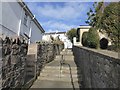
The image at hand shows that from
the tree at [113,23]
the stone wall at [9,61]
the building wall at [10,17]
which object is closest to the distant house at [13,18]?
the building wall at [10,17]

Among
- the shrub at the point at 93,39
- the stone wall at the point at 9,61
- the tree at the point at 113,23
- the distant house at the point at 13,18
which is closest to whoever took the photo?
the stone wall at the point at 9,61

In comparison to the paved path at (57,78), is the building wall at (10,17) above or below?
above

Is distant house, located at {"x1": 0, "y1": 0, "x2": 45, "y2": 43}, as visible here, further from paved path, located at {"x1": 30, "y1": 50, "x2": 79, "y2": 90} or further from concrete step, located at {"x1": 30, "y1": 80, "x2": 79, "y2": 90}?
concrete step, located at {"x1": 30, "y1": 80, "x2": 79, "y2": 90}

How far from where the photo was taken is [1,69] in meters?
4.04

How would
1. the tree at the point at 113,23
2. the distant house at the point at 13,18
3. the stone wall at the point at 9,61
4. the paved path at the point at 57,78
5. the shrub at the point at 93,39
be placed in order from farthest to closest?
the distant house at the point at 13,18 → the tree at the point at 113,23 → the shrub at the point at 93,39 → the paved path at the point at 57,78 → the stone wall at the point at 9,61

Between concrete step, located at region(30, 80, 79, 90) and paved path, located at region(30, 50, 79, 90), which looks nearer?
concrete step, located at region(30, 80, 79, 90)

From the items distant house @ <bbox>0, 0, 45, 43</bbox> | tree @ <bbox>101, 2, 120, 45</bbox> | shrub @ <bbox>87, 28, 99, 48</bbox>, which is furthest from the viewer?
distant house @ <bbox>0, 0, 45, 43</bbox>

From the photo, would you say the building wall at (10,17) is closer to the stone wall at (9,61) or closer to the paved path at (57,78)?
the paved path at (57,78)

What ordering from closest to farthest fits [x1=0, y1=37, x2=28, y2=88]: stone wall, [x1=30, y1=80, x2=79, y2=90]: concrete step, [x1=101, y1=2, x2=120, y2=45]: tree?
[x1=0, y1=37, x2=28, y2=88]: stone wall
[x1=30, y1=80, x2=79, y2=90]: concrete step
[x1=101, y1=2, x2=120, y2=45]: tree

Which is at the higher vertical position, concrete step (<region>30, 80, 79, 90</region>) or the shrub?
the shrub

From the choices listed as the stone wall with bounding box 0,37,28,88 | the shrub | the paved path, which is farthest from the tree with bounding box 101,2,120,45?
the stone wall with bounding box 0,37,28,88

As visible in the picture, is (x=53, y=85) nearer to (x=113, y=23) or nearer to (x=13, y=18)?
(x=113, y=23)

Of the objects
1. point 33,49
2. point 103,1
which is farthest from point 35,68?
point 103,1

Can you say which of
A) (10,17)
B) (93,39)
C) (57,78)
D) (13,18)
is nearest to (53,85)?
(57,78)
